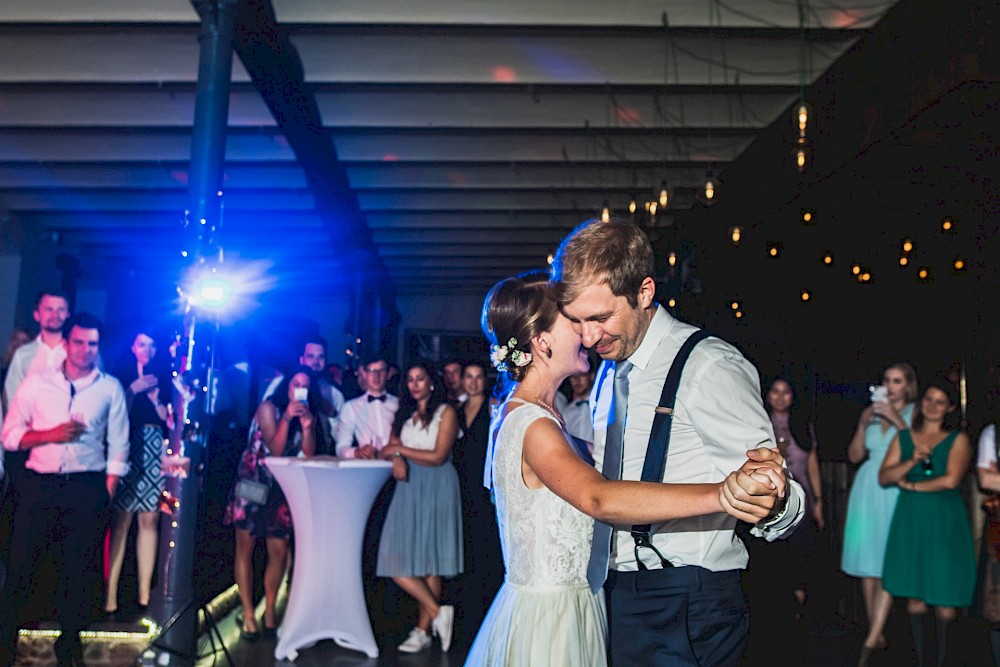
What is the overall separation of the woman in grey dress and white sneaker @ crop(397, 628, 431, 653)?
0.5 inches

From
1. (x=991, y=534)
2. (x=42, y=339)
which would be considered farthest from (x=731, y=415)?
(x=42, y=339)

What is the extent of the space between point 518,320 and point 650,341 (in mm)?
444

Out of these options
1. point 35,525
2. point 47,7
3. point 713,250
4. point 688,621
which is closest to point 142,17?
point 47,7

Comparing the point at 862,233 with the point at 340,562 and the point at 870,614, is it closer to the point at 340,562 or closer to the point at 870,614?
the point at 870,614

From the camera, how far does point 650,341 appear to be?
197cm

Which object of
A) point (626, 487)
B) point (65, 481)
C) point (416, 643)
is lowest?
point (416, 643)

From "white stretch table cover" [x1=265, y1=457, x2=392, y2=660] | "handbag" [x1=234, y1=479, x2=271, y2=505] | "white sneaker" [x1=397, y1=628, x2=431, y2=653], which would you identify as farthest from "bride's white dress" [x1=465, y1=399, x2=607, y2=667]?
"handbag" [x1=234, y1=479, x2=271, y2=505]

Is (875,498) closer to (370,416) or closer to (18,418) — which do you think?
(370,416)

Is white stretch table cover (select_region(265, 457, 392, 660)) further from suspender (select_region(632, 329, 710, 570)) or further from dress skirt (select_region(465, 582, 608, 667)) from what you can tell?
suspender (select_region(632, 329, 710, 570))

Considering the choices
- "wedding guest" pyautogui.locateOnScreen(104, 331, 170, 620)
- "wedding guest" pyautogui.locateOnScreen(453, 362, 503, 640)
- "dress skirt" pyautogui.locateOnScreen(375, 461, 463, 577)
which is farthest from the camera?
"wedding guest" pyautogui.locateOnScreen(453, 362, 503, 640)

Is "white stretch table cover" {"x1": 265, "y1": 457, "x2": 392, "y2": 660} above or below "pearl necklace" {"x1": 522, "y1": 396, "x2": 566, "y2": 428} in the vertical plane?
below

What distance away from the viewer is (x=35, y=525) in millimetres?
4301

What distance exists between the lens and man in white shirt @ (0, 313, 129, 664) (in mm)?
4277

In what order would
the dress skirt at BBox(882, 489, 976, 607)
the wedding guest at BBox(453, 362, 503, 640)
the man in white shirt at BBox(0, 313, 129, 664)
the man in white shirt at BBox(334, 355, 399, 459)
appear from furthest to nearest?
the man in white shirt at BBox(334, 355, 399, 459)
the wedding guest at BBox(453, 362, 503, 640)
the dress skirt at BBox(882, 489, 976, 607)
the man in white shirt at BBox(0, 313, 129, 664)
